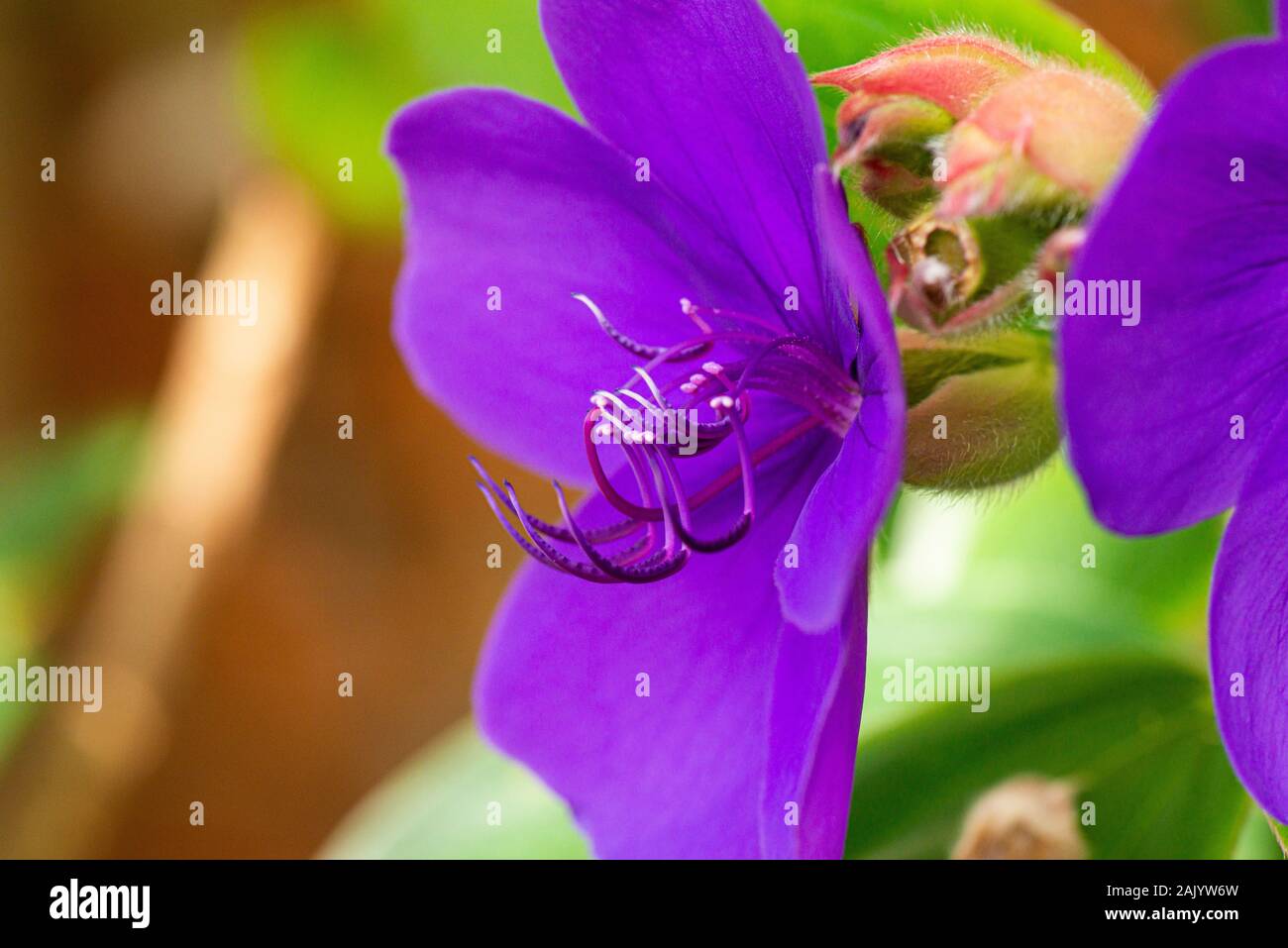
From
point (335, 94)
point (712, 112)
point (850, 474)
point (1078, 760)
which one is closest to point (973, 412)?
point (850, 474)

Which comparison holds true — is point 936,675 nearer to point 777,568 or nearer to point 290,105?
point 777,568

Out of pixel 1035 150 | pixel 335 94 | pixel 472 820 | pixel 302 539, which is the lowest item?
pixel 472 820

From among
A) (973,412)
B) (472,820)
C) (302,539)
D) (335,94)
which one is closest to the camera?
(973,412)

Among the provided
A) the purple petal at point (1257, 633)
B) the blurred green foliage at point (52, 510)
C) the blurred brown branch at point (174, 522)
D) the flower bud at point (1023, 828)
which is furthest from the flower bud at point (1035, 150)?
the blurred green foliage at point (52, 510)

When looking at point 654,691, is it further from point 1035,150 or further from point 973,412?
point 1035,150

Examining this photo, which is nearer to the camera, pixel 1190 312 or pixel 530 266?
pixel 1190 312

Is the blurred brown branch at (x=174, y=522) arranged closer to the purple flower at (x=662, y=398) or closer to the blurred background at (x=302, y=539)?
the blurred background at (x=302, y=539)
